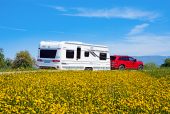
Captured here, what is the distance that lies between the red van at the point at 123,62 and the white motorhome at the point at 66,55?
5.65 metres

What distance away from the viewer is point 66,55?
41.1 meters

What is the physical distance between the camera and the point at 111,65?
50.1 meters

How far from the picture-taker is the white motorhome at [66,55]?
4047 cm

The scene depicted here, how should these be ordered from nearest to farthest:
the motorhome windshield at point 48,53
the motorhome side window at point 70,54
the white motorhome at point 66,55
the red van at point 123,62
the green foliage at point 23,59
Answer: the white motorhome at point 66,55 → the motorhome windshield at point 48,53 → the motorhome side window at point 70,54 → the red van at point 123,62 → the green foliage at point 23,59

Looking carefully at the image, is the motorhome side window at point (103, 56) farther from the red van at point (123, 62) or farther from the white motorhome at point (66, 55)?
the red van at point (123, 62)

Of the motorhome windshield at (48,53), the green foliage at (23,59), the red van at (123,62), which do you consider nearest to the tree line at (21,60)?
the green foliage at (23,59)

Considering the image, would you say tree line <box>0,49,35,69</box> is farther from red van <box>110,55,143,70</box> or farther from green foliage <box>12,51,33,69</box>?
red van <box>110,55,143,70</box>

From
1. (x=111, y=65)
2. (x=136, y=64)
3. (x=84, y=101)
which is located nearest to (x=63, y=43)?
(x=111, y=65)

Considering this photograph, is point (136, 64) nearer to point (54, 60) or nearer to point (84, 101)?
point (54, 60)

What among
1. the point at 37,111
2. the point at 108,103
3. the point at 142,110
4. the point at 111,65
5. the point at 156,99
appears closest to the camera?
the point at 37,111

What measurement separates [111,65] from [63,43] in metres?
10.7

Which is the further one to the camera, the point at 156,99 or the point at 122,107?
the point at 156,99

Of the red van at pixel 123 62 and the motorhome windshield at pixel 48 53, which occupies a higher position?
the motorhome windshield at pixel 48 53

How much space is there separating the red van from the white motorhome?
565 centimetres
